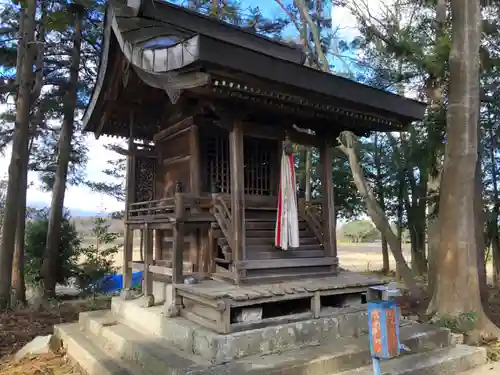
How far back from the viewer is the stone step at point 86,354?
5430 millimetres

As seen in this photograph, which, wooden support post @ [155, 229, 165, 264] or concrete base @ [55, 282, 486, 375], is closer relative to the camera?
concrete base @ [55, 282, 486, 375]

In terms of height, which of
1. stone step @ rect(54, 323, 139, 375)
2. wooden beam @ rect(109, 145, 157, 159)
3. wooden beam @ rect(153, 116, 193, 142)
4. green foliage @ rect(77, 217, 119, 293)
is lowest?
stone step @ rect(54, 323, 139, 375)

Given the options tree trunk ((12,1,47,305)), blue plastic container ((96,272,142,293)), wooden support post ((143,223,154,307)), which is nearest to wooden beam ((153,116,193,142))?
wooden support post ((143,223,154,307))

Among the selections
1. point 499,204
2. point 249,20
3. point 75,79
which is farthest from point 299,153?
point 75,79

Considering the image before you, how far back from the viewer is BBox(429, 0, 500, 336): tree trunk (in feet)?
24.5

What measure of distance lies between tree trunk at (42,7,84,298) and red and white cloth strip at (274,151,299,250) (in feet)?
30.2

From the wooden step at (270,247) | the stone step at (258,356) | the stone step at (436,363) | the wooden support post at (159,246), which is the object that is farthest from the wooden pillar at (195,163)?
the stone step at (436,363)

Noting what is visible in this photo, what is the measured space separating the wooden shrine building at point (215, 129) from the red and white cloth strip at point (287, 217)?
10.9 inches

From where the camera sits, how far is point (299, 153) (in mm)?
23109

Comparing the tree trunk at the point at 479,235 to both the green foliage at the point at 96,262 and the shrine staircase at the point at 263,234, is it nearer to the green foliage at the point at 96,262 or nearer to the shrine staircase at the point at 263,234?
the shrine staircase at the point at 263,234

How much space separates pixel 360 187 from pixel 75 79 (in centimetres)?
977

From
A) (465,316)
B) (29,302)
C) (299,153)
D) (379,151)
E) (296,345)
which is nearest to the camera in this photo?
(296,345)

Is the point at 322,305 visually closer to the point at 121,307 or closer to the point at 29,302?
the point at 121,307

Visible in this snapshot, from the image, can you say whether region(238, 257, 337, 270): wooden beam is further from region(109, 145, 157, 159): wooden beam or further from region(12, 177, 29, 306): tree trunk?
region(12, 177, 29, 306): tree trunk
